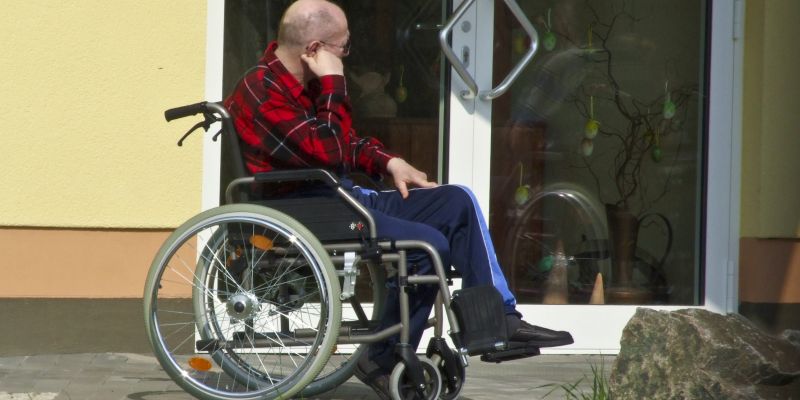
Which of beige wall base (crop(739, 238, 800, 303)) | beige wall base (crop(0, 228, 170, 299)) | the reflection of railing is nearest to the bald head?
beige wall base (crop(0, 228, 170, 299))

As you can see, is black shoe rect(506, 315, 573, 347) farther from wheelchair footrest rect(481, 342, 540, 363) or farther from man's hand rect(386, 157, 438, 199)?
man's hand rect(386, 157, 438, 199)

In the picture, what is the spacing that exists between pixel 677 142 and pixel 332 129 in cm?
249

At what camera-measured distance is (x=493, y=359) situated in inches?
151

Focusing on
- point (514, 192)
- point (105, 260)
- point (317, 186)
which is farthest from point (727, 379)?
point (105, 260)

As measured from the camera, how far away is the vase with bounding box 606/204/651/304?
5.94 metres

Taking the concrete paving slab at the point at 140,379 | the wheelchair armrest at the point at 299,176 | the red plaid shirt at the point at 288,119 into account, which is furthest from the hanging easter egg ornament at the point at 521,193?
the wheelchair armrest at the point at 299,176

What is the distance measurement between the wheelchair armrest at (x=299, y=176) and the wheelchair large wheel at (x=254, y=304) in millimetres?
103

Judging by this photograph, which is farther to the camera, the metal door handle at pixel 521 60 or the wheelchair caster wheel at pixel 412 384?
the metal door handle at pixel 521 60

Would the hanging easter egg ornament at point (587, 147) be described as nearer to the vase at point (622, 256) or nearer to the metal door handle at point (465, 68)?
the vase at point (622, 256)

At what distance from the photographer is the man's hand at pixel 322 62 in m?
4.04

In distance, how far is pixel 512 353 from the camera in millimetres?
3869

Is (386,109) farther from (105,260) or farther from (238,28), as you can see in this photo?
(105,260)

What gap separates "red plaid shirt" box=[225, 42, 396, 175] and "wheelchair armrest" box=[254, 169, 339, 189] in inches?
3.0

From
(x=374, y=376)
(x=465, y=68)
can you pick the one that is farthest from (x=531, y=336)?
(x=465, y=68)
